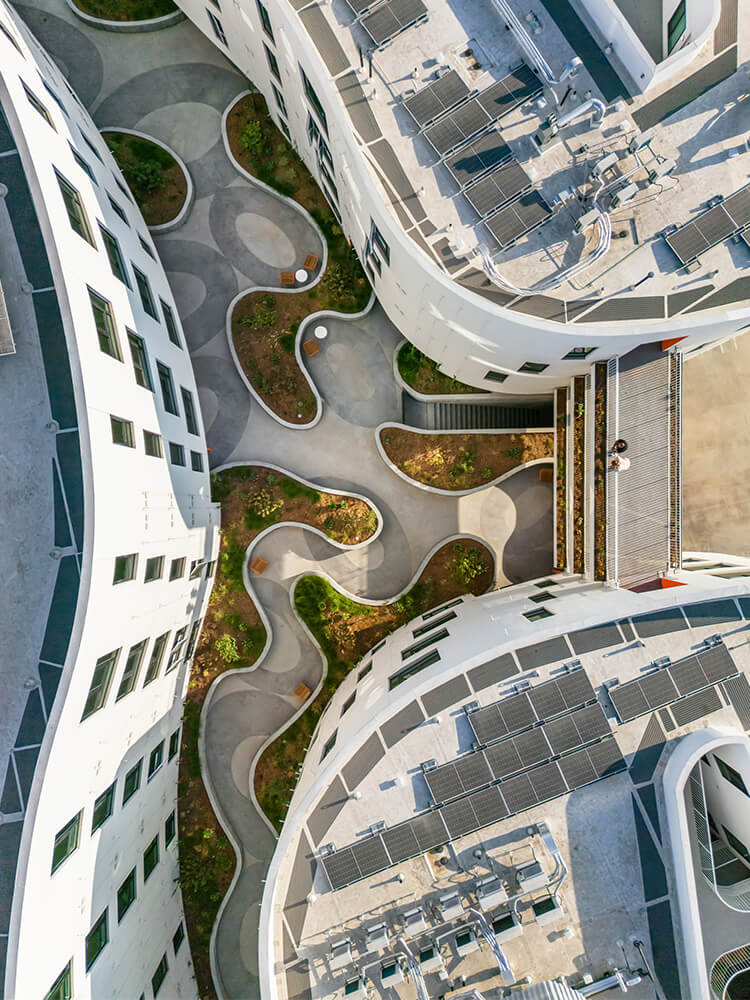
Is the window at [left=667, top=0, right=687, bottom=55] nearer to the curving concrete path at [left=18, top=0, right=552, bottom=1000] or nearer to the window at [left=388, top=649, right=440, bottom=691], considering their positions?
the curving concrete path at [left=18, top=0, right=552, bottom=1000]

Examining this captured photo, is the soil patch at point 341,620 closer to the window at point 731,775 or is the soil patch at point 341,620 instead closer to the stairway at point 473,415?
the stairway at point 473,415

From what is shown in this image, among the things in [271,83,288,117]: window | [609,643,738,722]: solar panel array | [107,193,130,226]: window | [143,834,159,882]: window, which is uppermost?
[271,83,288,117]: window

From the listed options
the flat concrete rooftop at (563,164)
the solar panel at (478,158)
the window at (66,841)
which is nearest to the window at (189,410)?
the flat concrete rooftop at (563,164)

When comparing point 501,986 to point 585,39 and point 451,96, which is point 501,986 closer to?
point 451,96

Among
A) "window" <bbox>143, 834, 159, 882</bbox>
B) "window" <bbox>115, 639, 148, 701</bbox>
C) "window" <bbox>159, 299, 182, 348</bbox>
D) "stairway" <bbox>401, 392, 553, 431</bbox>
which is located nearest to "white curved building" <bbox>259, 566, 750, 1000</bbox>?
"window" <bbox>143, 834, 159, 882</bbox>

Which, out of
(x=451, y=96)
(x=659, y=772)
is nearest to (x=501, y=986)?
(x=659, y=772)
